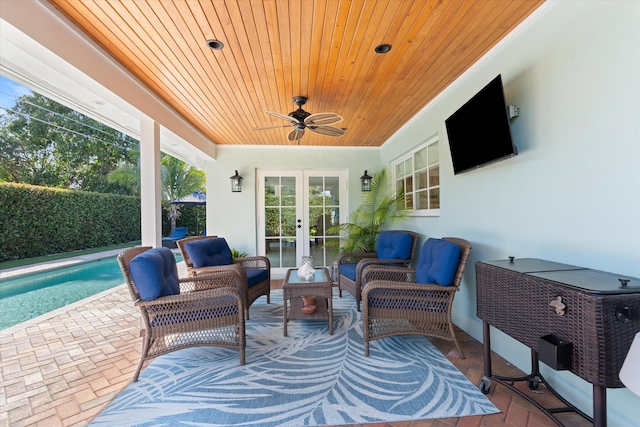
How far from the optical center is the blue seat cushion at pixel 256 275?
3.02m

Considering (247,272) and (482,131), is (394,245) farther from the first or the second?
(247,272)

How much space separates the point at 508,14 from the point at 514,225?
154 centimetres

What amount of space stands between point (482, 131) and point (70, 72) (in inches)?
131

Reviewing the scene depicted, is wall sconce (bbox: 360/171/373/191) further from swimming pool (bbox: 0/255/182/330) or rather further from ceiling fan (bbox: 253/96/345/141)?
swimming pool (bbox: 0/255/182/330)

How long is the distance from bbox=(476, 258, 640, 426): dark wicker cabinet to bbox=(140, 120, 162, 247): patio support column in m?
3.30

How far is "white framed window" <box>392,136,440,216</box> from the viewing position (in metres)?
3.36

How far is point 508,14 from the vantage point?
1.78 meters

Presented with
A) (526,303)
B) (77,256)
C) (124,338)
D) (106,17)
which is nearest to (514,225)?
(526,303)

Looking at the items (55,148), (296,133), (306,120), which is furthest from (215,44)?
(55,148)

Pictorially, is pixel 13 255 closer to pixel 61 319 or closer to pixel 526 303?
pixel 61 319

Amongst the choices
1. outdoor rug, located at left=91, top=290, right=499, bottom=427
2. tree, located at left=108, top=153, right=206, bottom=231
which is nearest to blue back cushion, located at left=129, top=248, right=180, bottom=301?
outdoor rug, located at left=91, top=290, right=499, bottom=427

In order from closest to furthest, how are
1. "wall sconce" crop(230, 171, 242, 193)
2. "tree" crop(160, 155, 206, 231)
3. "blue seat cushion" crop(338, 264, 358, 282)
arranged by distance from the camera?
"blue seat cushion" crop(338, 264, 358, 282) < "wall sconce" crop(230, 171, 242, 193) < "tree" crop(160, 155, 206, 231)

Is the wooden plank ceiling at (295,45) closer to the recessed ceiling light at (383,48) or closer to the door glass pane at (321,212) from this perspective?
the recessed ceiling light at (383,48)

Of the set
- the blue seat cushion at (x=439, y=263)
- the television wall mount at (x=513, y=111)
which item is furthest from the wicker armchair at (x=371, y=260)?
the television wall mount at (x=513, y=111)
